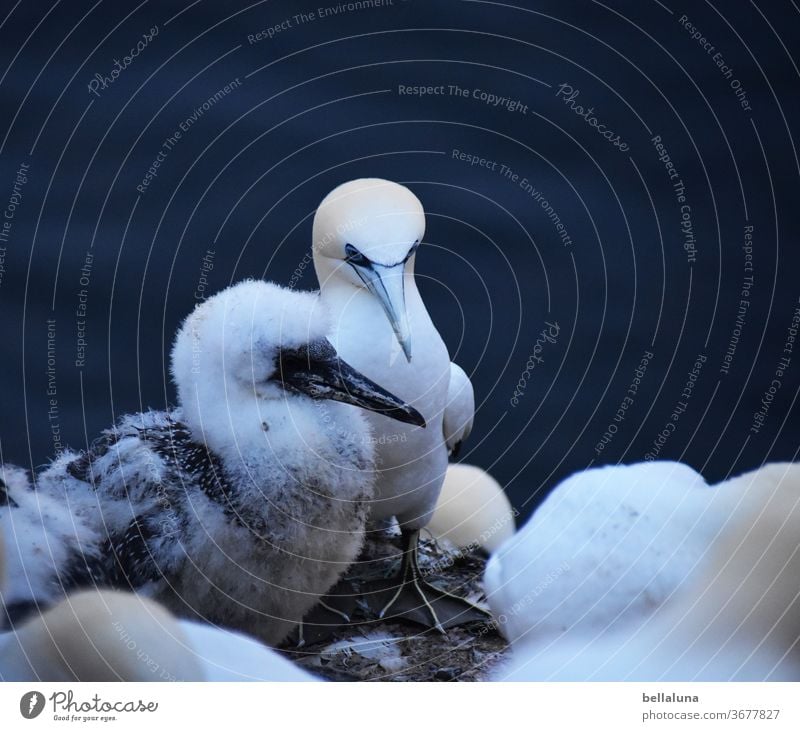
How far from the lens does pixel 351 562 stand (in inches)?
46.3

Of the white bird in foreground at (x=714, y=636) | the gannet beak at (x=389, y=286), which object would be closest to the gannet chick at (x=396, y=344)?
the gannet beak at (x=389, y=286)

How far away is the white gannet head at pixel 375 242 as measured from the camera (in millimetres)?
1158

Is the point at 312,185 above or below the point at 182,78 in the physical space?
below

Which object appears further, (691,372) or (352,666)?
(691,372)

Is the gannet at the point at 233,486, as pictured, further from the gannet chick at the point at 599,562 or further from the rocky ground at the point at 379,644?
the gannet chick at the point at 599,562

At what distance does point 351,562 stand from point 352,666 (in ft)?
0.34

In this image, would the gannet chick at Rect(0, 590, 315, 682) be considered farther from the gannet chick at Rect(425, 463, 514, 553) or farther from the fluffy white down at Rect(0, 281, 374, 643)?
the gannet chick at Rect(425, 463, 514, 553)

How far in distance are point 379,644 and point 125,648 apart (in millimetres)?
246

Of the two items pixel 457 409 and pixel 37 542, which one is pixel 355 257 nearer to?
pixel 457 409

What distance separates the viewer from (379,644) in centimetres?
121

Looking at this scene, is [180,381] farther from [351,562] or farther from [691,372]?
[691,372]

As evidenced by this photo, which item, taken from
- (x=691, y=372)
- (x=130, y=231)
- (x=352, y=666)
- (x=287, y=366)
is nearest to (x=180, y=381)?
(x=287, y=366)

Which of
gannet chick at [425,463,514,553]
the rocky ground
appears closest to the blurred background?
gannet chick at [425,463,514,553]
